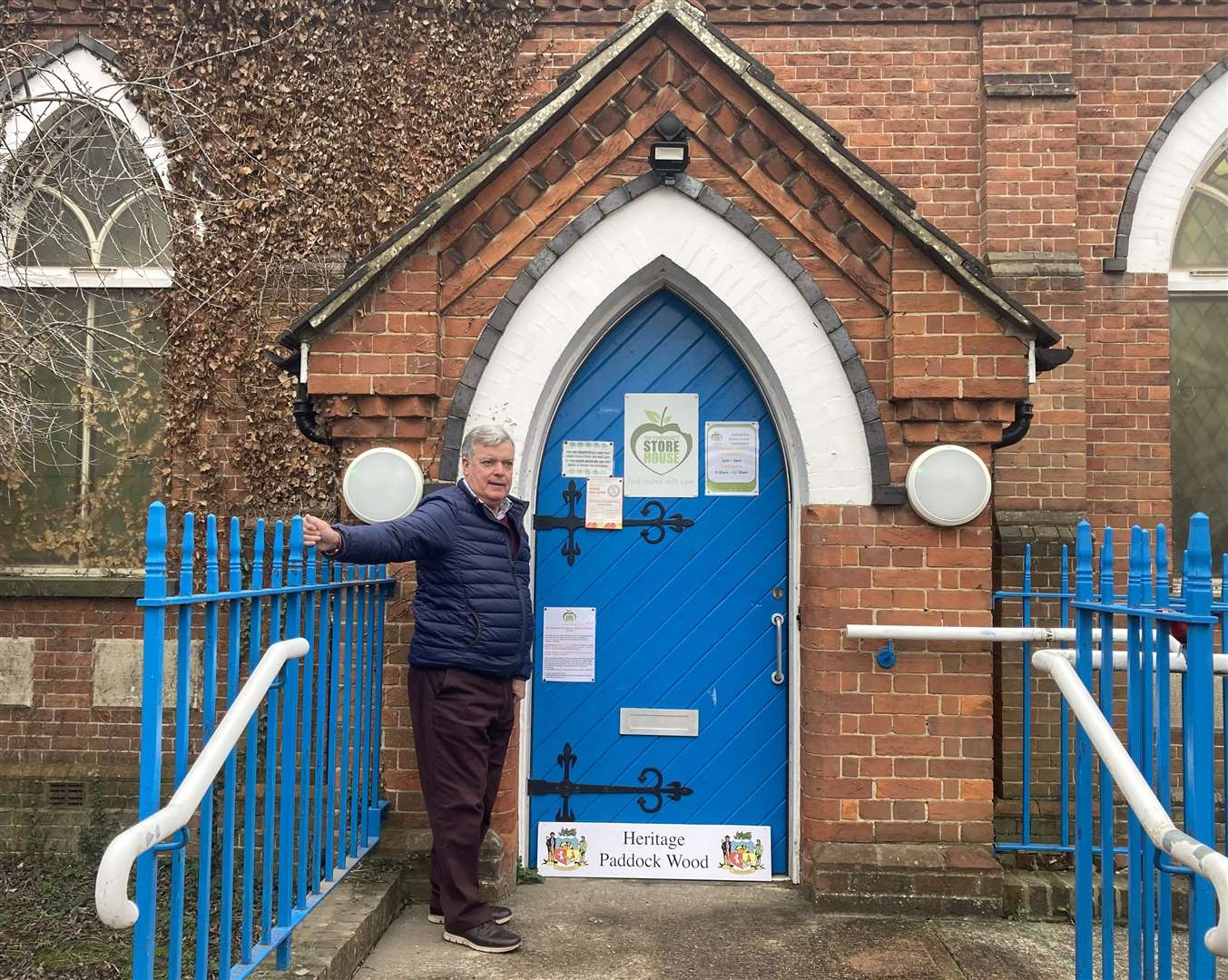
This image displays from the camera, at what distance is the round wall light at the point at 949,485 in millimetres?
4676

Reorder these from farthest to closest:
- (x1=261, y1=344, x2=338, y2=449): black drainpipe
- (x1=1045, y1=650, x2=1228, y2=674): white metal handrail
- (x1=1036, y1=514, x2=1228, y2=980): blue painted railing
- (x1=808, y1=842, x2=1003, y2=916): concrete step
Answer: (x1=261, y1=344, x2=338, y2=449): black drainpipe < (x1=808, y1=842, x2=1003, y2=916): concrete step < (x1=1045, y1=650, x2=1228, y2=674): white metal handrail < (x1=1036, y1=514, x2=1228, y2=980): blue painted railing

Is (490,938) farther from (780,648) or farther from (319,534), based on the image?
(780,648)

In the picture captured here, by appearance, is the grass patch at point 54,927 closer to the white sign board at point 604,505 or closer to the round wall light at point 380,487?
the round wall light at point 380,487

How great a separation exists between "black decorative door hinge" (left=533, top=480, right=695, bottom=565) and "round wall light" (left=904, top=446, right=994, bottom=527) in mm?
1178

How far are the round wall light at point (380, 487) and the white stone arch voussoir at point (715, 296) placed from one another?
0.70 feet

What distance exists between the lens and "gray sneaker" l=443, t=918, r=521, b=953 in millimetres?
4086

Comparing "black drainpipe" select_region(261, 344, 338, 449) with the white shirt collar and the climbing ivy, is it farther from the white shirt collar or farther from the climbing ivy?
the climbing ivy

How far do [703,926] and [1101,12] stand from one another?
6674 mm

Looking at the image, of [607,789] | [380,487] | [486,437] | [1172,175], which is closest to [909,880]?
[607,789]

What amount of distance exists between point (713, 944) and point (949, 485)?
234 cm

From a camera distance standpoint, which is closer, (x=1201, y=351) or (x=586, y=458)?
(x=586, y=458)

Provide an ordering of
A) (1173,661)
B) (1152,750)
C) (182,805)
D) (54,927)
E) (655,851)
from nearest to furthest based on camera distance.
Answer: (182,805), (1152,750), (1173,661), (655,851), (54,927)

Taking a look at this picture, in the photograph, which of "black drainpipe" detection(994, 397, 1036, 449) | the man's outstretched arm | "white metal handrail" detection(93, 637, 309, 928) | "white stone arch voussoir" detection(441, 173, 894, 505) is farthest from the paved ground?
"black drainpipe" detection(994, 397, 1036, 449)

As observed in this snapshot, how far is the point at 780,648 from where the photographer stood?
16.9 feet
